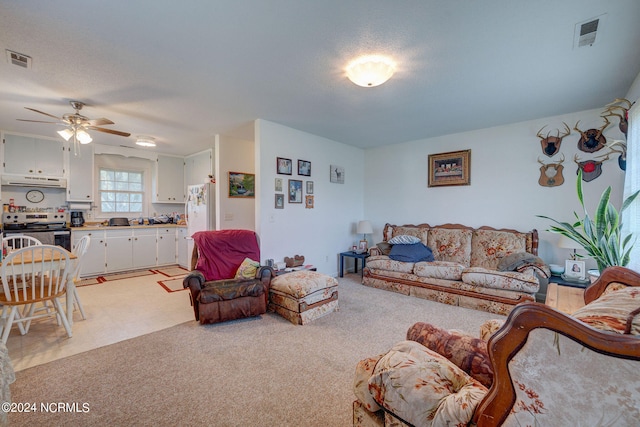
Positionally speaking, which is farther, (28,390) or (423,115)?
(423,115)

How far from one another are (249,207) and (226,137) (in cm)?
129

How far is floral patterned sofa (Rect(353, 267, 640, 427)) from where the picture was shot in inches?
24.0

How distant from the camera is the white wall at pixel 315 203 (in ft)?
12.8

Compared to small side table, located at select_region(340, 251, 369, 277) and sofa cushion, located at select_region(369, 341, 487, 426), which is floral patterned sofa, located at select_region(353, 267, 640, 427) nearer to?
sofa cushion, located at select_region(369, 341, 487, 426)

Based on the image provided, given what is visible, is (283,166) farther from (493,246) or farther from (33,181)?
(33,181)

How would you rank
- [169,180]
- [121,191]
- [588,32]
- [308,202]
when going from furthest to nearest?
1. [169,180]
2. [121,191]
3. [308,202]
4. [588,32]

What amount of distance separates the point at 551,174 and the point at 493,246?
4.14 feet

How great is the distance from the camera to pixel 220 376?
6.69 feet

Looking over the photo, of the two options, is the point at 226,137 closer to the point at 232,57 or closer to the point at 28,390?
the point at 232,57

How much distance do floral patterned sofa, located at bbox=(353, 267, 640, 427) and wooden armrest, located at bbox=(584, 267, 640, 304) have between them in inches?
16.9

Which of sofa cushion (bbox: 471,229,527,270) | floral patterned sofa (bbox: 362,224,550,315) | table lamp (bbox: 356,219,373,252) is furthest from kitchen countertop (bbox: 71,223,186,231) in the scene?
sofa cushion (bbox: 471,229,527,270)

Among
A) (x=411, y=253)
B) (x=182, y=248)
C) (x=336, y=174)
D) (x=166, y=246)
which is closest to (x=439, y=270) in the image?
(x=411, y=253)

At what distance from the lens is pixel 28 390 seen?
1.85 m

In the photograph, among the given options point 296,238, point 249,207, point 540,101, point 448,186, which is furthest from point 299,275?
point 540,101
